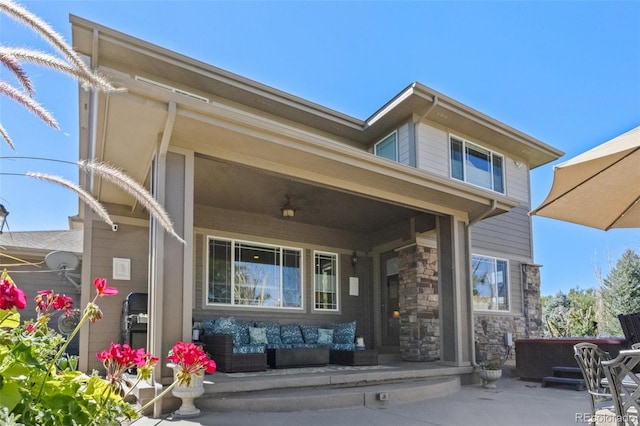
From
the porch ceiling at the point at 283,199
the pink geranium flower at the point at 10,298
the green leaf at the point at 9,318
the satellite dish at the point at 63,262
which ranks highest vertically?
the porch ceiling at the point at 283,199

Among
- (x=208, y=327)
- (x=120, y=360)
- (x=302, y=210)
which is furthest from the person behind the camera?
(x=302, y=210)

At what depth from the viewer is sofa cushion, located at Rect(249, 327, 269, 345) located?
7.48 metres

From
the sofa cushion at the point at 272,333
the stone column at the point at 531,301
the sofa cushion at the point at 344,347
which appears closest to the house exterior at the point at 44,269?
the sofa cushion at the point at 272,333

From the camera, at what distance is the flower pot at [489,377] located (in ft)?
24.5

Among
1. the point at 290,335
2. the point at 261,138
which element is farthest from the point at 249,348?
the point at 261,138

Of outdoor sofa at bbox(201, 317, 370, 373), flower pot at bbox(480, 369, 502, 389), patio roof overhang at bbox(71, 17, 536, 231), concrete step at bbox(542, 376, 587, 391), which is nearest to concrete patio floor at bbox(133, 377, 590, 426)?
flower pot at bbox(480, 369, 502, 389)

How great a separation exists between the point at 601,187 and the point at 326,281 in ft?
22.6

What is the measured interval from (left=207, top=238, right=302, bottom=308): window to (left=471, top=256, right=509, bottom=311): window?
163 inches

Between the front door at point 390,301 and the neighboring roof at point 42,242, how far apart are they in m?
6.35

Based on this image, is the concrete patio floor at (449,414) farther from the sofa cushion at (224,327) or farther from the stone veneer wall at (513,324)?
the stone veneer wall at (513,324)

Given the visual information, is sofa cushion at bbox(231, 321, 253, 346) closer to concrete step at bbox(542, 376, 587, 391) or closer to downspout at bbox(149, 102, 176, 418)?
downspout at bbox(149, 102, 176, 418)

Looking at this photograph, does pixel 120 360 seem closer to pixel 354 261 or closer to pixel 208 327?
pixel 208 327

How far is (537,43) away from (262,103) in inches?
315

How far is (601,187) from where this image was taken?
372cm
